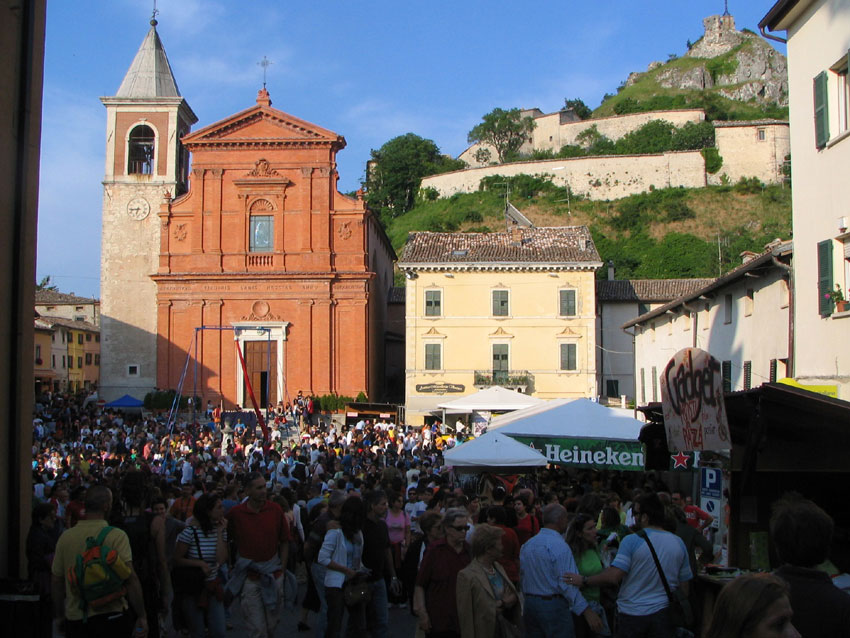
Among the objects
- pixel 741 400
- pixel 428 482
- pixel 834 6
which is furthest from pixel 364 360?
pixel 741 400

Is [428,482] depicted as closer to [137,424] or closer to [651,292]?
[137,424]

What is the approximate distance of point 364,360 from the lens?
41.4m

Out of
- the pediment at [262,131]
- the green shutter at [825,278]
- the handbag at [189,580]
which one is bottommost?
the handbag at [189,580]

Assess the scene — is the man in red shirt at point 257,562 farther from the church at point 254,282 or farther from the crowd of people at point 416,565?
the church at point 254,282

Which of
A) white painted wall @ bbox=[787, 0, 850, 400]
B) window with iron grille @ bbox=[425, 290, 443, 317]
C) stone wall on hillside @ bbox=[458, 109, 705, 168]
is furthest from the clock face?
stone wall on hillside @ bbox=[458, 109, 705, 168]

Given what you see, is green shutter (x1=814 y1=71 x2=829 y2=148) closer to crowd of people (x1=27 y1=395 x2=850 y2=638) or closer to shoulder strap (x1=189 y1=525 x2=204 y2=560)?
crowd of people (x1=27 y1=395 x2=850 y2=638)

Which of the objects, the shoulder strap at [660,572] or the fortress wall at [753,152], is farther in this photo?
the fortress wall at [753,152]

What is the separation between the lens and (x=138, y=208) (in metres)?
44.6

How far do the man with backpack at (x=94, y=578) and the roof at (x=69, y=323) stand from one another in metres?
61.0

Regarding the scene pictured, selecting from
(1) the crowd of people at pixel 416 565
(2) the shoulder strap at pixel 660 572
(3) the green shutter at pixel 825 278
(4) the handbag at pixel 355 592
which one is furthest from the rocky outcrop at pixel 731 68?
(2) the shoulder strap at pixel 660 572

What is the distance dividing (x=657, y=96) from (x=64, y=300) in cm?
7437

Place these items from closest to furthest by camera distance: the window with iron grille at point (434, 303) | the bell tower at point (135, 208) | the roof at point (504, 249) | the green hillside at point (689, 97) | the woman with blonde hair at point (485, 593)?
the woman with blonde hair at point (485, 593) < the roof at point (504, 249) < the window with iron grille at point (434, 303) < the bell tower at point (135, 208) < the green hillside at point (689, 97)

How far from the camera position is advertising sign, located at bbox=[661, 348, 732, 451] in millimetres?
7578

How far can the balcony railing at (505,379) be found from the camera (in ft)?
135
